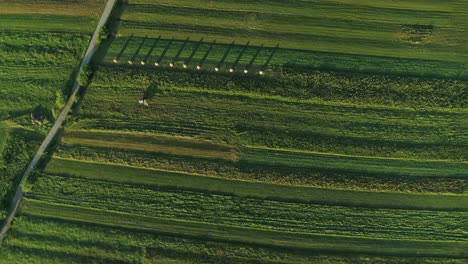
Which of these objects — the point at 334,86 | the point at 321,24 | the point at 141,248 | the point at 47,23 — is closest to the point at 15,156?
the point at 47,23

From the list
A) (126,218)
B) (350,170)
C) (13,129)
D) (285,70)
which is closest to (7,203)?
A: (13,129)

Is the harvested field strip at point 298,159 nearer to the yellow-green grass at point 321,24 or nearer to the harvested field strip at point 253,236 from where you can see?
the harvested field strip at point 253,236

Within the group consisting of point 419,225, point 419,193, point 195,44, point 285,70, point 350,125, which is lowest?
point 419,225

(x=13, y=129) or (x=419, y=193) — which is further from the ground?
(x=13, y=129)

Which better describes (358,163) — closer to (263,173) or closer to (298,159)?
(298,159)

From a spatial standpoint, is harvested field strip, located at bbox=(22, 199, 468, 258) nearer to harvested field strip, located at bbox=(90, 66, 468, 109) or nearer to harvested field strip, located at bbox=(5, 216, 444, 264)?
harvested field strip, located at bbox=(5, 216, 444, 264)

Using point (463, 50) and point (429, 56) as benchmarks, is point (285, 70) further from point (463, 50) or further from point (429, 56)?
point (463, 50)
